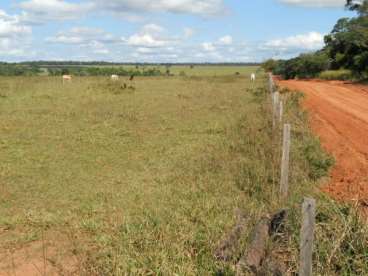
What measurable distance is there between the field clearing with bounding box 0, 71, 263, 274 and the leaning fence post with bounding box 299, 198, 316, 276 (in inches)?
44.9

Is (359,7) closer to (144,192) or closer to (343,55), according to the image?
(343,55)

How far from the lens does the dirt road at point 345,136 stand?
8.48 meters

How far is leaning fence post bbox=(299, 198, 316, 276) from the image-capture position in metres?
3.71

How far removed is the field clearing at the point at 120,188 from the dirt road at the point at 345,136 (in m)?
1.86

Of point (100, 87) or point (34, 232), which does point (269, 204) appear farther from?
point (100, 87)

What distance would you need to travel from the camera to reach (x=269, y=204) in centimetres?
655

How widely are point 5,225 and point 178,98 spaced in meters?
20.0

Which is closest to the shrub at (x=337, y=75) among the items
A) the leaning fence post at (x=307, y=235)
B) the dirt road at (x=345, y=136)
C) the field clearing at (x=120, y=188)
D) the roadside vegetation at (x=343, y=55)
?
the roadside vegetation at (x=343, y=55)

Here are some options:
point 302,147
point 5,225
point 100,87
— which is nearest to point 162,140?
point 302,147

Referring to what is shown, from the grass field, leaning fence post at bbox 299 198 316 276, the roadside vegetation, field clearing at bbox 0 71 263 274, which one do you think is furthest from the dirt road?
the roadside vegetation

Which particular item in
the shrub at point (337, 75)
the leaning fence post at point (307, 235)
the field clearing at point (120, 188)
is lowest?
the field clearing at point (120, 188)

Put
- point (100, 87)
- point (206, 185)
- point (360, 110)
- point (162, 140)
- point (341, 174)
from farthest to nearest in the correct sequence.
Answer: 1. point (100, 87)
2. point (360, 110)
3. point (162, 140)
4. point (341, 174)
5. point (206, 185)

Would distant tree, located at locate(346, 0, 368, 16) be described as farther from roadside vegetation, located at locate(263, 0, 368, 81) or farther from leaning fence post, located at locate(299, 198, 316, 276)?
leaning fence post, located at locate(299, 198, 316, 276)

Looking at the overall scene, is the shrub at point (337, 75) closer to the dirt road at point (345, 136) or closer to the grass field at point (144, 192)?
the dirt road at point (345, 136)
